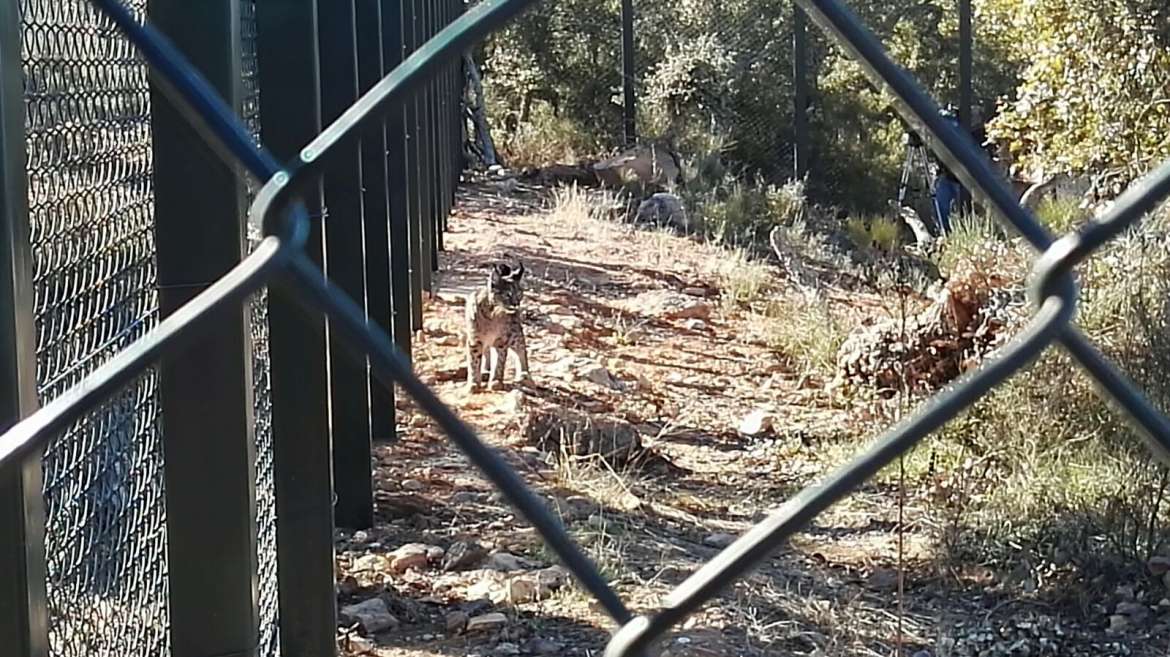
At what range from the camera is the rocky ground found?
342 cm

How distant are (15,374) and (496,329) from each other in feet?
14.8

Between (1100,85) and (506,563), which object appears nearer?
(506,563)

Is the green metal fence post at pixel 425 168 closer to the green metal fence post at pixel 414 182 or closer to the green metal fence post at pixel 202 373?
the green metal fence post at pixel 414 182

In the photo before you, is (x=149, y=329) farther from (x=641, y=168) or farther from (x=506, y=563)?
(x=641, y=168)

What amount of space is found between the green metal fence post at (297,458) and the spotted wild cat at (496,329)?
9.94 ft

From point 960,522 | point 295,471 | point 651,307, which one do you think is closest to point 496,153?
point 651,307

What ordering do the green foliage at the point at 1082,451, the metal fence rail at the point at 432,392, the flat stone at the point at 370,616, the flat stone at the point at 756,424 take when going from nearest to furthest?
the metal fence rail at the point at 432,392 → the flat stone at the point at 370,616 → the green foliage at the point at 1082,451 → the flat stone at the point at 756,424

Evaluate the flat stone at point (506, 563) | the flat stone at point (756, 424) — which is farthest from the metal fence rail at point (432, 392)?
the flat stone at point (756, 424)

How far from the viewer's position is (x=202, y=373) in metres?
2.14

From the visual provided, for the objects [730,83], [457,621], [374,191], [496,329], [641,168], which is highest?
[730,83]

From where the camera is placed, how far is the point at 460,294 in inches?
317

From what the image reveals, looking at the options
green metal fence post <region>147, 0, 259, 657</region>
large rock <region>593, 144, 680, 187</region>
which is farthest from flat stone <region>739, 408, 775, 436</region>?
large rock <region>593, 144, 680, 187</region>

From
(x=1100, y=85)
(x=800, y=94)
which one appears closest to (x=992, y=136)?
(x=1100, y=85)

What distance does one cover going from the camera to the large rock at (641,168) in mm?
12953
